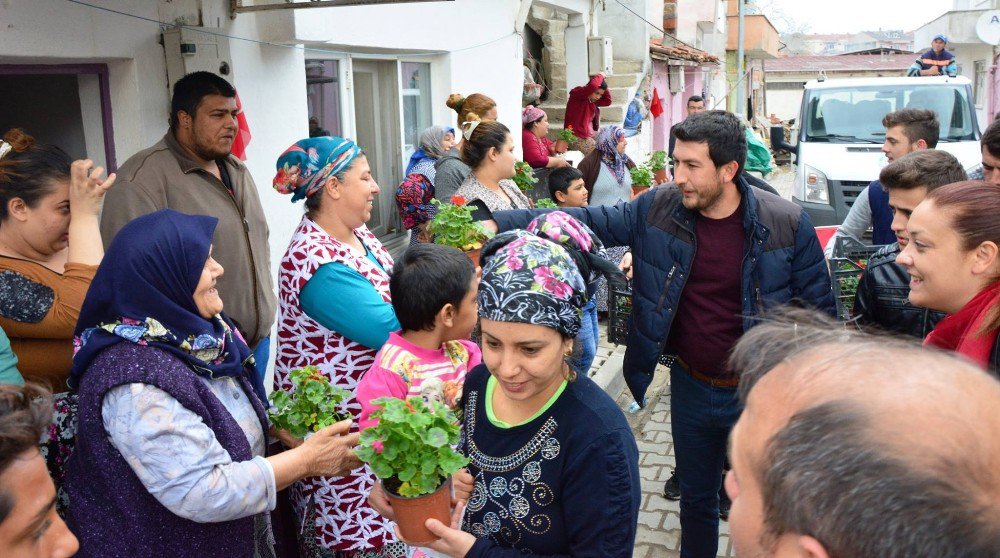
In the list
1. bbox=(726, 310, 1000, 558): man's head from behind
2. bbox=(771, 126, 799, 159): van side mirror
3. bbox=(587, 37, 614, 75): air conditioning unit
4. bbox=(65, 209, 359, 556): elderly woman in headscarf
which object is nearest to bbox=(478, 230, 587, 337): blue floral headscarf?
bbox=(65, 209, 359, 556): elderly woman in headscarf

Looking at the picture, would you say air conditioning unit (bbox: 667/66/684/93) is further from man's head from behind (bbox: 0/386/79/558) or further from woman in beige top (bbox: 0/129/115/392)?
man's head from behind (bbox: 0/386/79/558)

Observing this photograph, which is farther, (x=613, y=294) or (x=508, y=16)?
(x=508, y=16)

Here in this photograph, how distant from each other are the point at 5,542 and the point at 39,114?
4.13 m

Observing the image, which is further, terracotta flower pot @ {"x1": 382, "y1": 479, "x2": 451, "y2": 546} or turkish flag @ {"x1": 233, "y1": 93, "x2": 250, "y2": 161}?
turkish flag @ {"x1": 233, "y1": 93, "x2": 250, "y2": 161}

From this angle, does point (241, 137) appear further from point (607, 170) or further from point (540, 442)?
point (607, 170)

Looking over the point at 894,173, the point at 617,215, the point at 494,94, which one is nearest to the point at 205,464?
the point at 617,215

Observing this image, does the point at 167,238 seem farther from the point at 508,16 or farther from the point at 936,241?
the point at 508,16

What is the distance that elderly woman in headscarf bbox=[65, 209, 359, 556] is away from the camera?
6.89ft

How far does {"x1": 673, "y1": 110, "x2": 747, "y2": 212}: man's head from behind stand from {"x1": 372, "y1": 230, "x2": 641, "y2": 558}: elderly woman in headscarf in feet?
4.73

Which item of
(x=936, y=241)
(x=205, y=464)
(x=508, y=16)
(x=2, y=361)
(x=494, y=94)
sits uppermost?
(x=508, y=16)

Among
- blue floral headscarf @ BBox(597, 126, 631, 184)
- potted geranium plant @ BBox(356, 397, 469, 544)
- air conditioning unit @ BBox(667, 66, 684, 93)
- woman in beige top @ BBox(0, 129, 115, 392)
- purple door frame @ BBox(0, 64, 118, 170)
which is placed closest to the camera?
potted geranium plant @ BBox(356, 397, 469, 544)

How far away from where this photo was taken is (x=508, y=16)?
971cm

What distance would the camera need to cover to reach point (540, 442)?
6.79 ft

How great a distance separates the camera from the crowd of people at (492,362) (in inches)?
40.0
